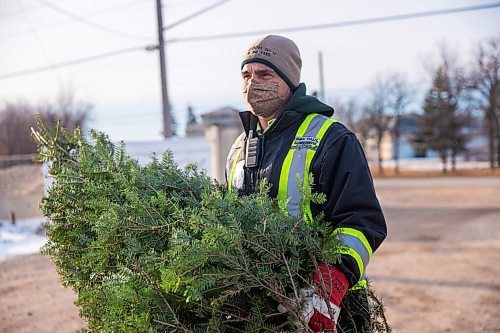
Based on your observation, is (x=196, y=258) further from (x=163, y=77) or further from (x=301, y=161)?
(x=163, y=77)

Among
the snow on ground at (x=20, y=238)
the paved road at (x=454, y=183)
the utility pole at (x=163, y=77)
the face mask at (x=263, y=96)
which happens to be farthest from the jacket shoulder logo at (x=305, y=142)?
→ the paved road at (x=454, y=183)

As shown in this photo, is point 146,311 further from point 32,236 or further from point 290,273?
point 32,236

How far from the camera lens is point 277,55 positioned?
2465mm

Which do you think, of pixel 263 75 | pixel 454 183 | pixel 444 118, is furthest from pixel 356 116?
pixel 263 75

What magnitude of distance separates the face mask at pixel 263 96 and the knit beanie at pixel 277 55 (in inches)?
2.7

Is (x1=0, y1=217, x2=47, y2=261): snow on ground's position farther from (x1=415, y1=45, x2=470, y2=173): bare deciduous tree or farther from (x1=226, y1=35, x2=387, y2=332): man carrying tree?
(x1=415, y1=45, x2=470, y2=173): bare deciduous tree

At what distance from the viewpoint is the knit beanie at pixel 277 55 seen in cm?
246

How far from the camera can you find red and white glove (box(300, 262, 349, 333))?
5.89ft

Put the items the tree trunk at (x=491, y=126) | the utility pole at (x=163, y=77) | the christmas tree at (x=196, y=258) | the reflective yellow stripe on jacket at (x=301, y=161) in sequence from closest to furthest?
the christmas tree at (x=196, y=258)
the reflective yellow stripe on jacket at (x=301, y=161)
the utility pole at (x=163, y=77)
the tree trunk at (x=491, y=126)

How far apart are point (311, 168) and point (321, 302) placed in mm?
590

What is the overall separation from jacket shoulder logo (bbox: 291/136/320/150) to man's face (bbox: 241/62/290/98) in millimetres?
281

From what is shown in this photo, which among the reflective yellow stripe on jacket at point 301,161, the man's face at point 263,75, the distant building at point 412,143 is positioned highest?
the man's face at point 263,75

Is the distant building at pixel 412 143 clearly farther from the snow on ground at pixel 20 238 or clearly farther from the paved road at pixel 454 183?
the snow on ground at pixel 20 238

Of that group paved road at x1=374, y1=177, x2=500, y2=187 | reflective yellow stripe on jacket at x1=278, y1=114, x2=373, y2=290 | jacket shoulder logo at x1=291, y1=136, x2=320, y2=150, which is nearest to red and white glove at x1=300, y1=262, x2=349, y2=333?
reflective yellow stripe on jacket at x1=278, y1=114, x2=373, y2=290
